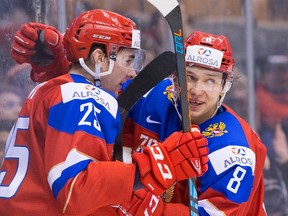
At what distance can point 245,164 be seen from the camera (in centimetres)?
301

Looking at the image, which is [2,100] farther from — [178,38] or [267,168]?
[267,168]

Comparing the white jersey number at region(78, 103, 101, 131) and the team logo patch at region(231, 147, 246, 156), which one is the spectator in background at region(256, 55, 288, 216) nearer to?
the team logo patch at region(231, 147, 246, 156)

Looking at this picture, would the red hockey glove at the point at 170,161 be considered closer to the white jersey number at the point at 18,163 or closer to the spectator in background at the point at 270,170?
the white jersey number at the point at 18,163

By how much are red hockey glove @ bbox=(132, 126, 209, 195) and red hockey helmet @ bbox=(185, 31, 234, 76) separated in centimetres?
44

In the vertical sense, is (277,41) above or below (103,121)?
above

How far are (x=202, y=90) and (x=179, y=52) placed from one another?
26 cm

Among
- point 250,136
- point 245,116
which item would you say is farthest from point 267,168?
point 250,136

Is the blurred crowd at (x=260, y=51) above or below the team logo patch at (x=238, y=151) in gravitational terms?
Result: above

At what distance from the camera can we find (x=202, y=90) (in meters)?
3.10

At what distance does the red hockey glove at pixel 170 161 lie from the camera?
8.77 feet

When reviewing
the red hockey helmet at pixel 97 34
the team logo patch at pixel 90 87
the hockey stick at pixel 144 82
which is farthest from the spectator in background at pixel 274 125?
the team logo patch at pixel 90 87

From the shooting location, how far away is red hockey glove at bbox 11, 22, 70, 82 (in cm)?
329

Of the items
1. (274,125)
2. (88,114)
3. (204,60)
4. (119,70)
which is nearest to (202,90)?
(204,60)

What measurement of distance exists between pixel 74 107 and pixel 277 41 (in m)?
2.77
